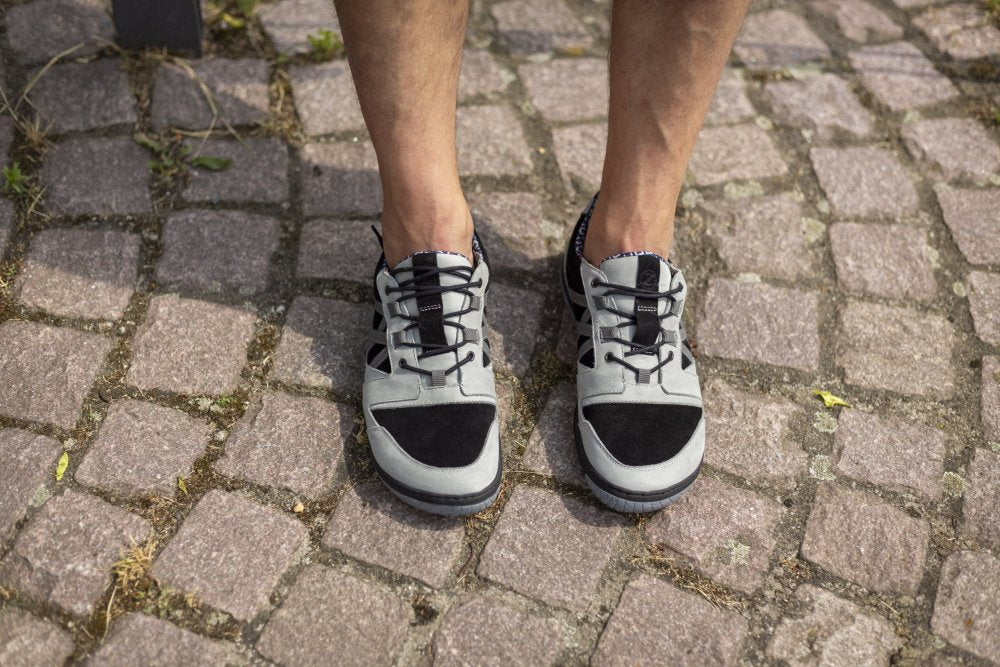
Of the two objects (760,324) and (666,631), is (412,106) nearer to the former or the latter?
(760,324)

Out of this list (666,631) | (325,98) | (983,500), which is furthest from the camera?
(325,98)

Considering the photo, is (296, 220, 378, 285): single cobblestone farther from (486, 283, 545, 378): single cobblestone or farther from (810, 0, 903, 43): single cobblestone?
(810, 0, 903, 43): single cobblestone

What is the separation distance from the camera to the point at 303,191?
2.46 m

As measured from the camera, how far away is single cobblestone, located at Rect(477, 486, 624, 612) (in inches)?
68.8

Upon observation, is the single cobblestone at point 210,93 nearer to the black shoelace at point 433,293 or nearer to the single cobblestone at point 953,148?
the black shoelace at point 433,293

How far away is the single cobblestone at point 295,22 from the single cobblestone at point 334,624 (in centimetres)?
193

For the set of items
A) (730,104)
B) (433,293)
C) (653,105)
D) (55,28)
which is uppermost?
(653,105)

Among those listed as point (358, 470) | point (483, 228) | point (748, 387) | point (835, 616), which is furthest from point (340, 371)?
point (835, 616)

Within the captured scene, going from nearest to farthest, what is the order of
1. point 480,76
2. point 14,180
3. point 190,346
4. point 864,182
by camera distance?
point 190,346, point 14,180, point 864,182, point 480,76

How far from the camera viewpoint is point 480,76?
2.84m

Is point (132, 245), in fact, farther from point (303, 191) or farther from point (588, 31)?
point (588, 31)

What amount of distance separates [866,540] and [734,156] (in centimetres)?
133

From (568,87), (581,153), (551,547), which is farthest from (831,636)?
(568,87)

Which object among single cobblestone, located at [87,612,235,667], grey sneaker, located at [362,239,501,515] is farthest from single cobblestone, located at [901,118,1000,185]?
single cobblestone, located at [87,612,235,667]
